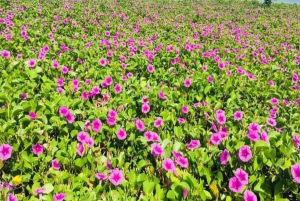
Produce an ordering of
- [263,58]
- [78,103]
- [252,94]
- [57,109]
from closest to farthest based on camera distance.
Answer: [57,109]
[78,103]
[252,94]
[263,58]

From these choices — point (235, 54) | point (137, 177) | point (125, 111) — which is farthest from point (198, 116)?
point (235, 54)

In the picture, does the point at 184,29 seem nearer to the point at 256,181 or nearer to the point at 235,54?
the point at 235,54

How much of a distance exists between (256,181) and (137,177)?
1.11m

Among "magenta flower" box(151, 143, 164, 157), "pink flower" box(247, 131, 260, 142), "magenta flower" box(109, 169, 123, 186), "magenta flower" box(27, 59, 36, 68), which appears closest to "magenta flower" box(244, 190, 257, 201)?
"pink flower" box(247, 131, 260, 142)

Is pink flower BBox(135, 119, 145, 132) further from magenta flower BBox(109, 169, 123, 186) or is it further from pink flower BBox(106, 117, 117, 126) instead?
magenta flower BBox(109, 169, 123, 186)

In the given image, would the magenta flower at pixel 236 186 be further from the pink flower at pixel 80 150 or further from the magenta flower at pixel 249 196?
the pink flower at pixel 80 150

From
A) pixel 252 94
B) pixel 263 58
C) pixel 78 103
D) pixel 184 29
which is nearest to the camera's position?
pixel 78 103

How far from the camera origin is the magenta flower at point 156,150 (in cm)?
302

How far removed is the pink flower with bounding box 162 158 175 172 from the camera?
2.84m

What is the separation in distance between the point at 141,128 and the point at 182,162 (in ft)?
2.54

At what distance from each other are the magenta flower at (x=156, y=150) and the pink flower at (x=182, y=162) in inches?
7.7

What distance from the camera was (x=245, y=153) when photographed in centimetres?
279

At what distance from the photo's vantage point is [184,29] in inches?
470

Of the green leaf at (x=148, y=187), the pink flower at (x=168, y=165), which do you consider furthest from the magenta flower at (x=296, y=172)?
the green leaf at (x=148, y=187)
